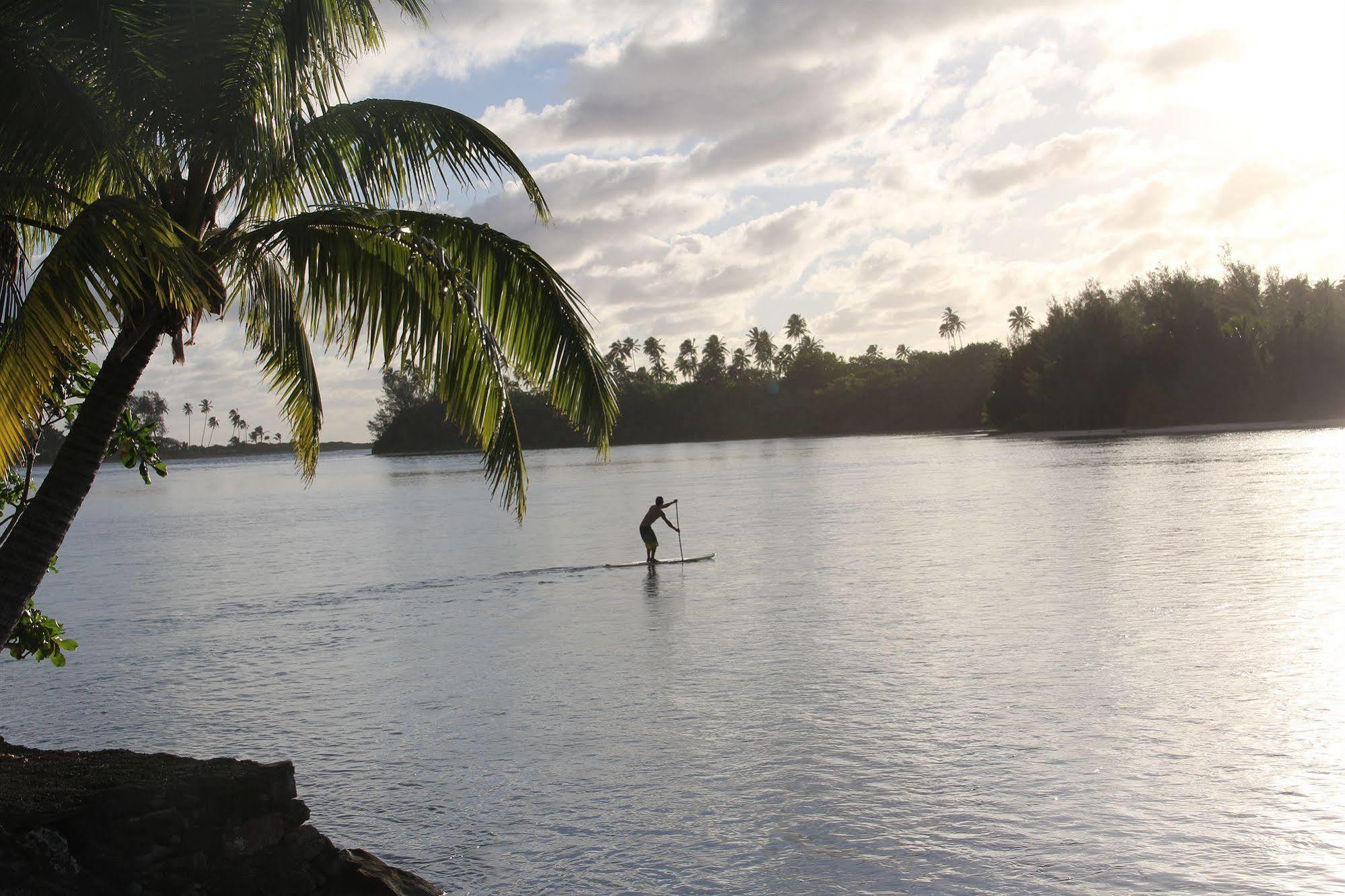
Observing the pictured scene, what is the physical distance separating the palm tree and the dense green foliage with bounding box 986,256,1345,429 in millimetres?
76756

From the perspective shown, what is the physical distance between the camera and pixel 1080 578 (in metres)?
16.1

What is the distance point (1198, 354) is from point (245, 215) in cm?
7846

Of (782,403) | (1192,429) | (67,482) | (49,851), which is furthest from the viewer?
(782,403)

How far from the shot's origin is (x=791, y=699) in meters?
9.95

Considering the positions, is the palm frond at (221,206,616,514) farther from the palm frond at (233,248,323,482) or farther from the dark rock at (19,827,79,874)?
A: the dark rock at (19,827,79,874)

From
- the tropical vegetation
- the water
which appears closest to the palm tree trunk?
the water

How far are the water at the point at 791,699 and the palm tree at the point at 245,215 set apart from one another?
2420 mm

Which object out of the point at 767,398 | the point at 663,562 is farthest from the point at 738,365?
the point at 663,562

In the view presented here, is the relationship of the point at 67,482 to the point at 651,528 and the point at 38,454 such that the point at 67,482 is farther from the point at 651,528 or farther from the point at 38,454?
the point at 651,528

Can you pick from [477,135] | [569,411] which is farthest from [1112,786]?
[477,135]

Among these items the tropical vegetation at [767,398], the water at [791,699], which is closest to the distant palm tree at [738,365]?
the tropical vegetation at [767,398]

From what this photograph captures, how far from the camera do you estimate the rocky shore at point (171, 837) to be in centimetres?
487

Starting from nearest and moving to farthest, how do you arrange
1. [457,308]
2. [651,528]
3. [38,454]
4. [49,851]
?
[49,851] → [457,308] → [38,454] → [651,528]

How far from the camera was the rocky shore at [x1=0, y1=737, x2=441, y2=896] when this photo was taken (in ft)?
16.0
